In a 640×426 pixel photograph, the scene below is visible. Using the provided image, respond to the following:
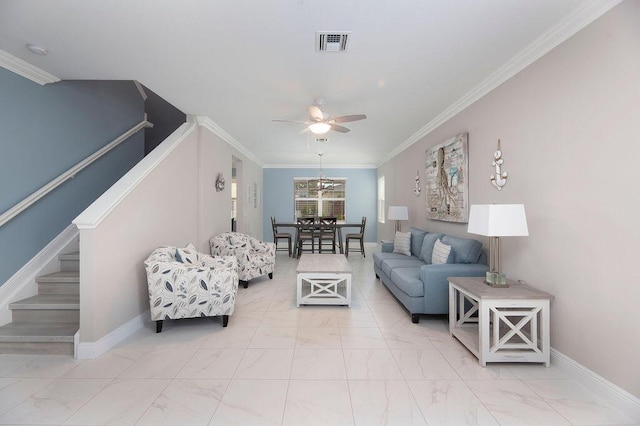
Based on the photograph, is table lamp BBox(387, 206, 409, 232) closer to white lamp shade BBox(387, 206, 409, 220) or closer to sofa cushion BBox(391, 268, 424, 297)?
white lamp shade BBox(387, 206, 409, 220)

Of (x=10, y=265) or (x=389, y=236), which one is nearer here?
(x=10, y=265)

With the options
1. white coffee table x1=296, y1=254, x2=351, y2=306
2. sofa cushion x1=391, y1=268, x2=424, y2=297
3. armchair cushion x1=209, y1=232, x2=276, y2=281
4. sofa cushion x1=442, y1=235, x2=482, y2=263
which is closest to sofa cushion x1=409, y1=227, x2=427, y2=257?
sofa cushion x1=391, y1=268, x2=424, y2=297

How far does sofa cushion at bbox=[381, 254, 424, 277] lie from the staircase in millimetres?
3297

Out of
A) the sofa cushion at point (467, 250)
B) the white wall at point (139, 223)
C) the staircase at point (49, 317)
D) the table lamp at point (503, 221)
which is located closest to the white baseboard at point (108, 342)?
the white wall at point (139, 223)

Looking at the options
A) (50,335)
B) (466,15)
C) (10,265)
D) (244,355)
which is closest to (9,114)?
(10,265)

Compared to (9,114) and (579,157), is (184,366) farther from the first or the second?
(579,157)

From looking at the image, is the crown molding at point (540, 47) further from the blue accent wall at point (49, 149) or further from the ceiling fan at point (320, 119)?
the blue accent wall at point (49, 149)

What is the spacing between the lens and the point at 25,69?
102 inches

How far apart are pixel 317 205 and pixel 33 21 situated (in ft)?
22.6

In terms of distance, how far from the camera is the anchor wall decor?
2.63 m

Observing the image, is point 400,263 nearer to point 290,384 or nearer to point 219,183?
point 290,384

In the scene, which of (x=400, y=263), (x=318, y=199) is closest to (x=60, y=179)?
(x=400, y=263)

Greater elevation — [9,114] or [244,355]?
[9,114]

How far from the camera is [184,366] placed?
2117 mm
